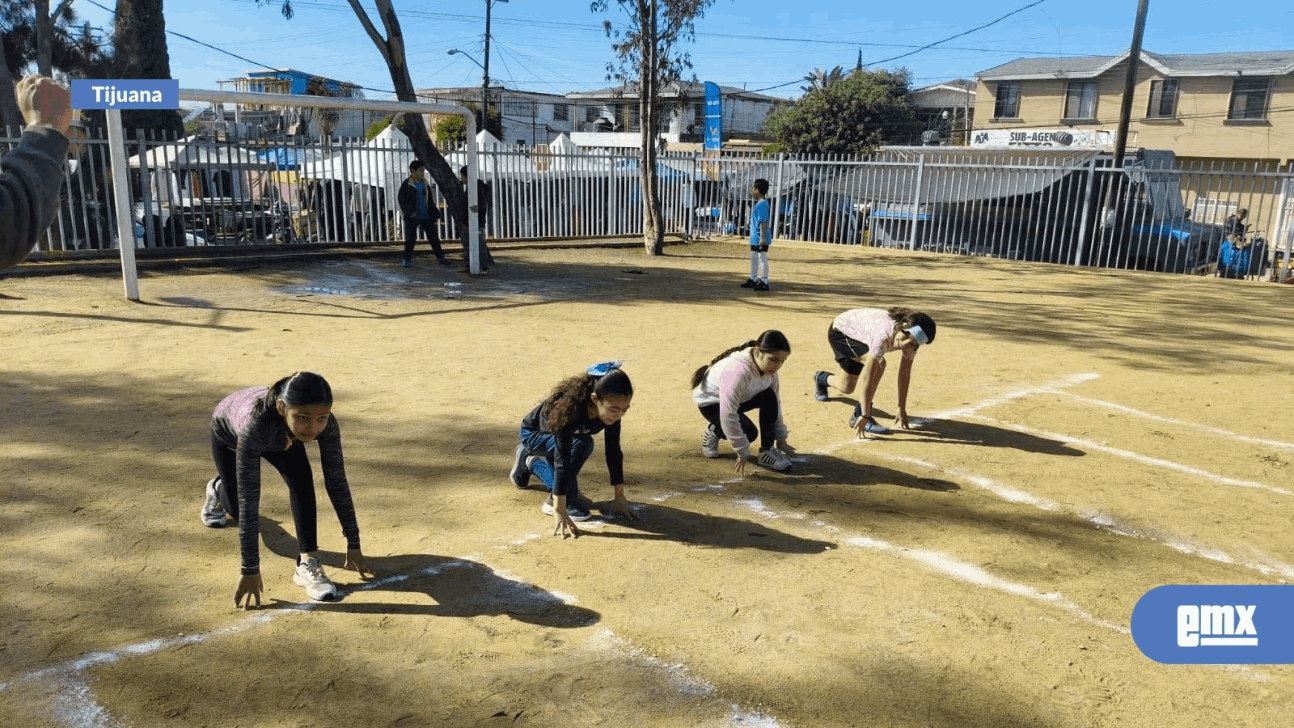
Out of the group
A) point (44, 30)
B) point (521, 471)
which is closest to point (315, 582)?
point (521, 471)

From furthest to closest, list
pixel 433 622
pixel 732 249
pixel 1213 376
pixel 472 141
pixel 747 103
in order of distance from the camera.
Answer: pixel 747 103 < pixel 732 249 < pixel 472 141 < pixel 1213 376 < pixel 433 622

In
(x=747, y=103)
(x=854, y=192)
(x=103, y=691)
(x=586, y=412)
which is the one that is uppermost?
(x=747, y=103)

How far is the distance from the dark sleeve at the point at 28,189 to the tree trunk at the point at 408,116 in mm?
12231

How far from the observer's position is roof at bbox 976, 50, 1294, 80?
1351 inches

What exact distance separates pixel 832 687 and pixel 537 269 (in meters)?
13.2

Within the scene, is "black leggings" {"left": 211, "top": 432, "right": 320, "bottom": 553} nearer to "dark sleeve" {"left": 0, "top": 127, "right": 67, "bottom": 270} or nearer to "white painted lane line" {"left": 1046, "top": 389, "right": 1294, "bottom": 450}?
"dark sleeve" {"left": 0, "top": 127, "right": 67, "bottom": 270}

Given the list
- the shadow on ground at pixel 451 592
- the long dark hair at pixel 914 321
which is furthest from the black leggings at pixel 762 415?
the shadow on ground at pixel 451 592

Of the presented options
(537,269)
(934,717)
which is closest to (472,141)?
(537,269)

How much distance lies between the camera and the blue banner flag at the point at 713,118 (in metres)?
29.3

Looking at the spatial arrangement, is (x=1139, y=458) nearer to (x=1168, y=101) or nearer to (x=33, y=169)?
(x=33, y=169)

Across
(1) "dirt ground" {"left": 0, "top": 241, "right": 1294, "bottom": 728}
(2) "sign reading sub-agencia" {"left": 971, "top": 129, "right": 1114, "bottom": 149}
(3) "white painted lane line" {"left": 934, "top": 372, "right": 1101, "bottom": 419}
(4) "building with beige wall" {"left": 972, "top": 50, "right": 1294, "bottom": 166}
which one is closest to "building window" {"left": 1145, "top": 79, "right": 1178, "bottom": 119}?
(4) "building with beige wall" {"left": 972, "top": 50, "right": 1294, "bottom": 166}

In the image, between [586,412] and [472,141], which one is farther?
[472,141]

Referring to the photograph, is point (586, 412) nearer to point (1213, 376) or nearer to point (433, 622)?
point (433, 622)

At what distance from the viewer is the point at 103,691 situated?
306 cm
